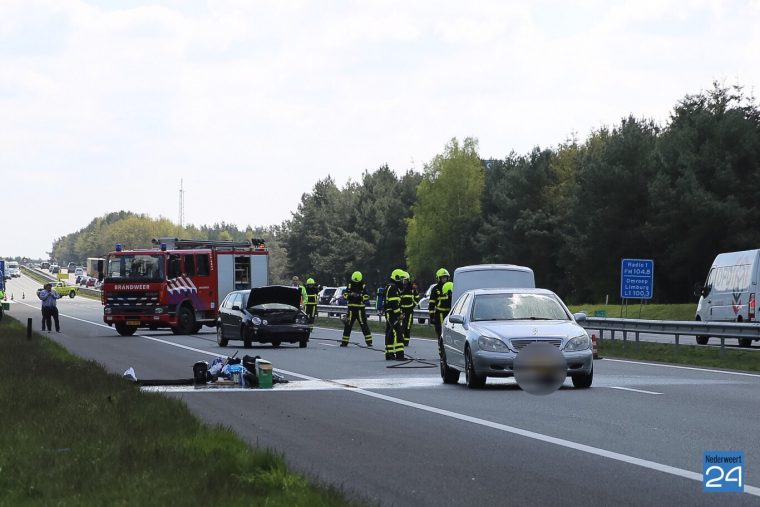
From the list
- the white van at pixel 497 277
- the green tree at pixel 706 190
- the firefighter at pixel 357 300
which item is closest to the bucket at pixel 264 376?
the white van at pixel 497 277

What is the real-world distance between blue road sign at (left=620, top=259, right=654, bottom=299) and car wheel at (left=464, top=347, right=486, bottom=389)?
1750cm

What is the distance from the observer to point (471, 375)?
2022 centimetres

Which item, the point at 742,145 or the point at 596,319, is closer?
the point at 596,319

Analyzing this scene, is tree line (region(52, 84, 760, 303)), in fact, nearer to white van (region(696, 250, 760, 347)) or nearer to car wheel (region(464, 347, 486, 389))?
white van (region(696, 250, 760, 347))

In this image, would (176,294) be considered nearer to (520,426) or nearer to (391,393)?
(391,393)

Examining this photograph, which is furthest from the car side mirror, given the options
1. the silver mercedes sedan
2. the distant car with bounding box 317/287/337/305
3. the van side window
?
the distant car with bounding box 317/287/337/305

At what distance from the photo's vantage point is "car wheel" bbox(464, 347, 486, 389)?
20.1 m

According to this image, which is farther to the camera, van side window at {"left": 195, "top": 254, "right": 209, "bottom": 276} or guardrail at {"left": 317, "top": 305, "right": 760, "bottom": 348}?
van side window at {"left": 195, "top": 254, "right": 209, "bottom": 276}

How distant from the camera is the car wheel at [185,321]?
46.1m

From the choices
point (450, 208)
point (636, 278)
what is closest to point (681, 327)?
point (636, 278)

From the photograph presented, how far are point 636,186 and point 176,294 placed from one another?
147 feet

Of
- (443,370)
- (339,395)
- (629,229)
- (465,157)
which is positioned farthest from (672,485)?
(465,157)

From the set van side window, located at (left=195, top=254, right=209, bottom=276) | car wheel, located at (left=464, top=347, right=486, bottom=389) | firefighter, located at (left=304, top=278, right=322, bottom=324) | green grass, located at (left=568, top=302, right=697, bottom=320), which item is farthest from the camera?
green grass, located at (left=568, top=302, right=697, bottom=320)

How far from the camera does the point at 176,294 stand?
45844 mm
